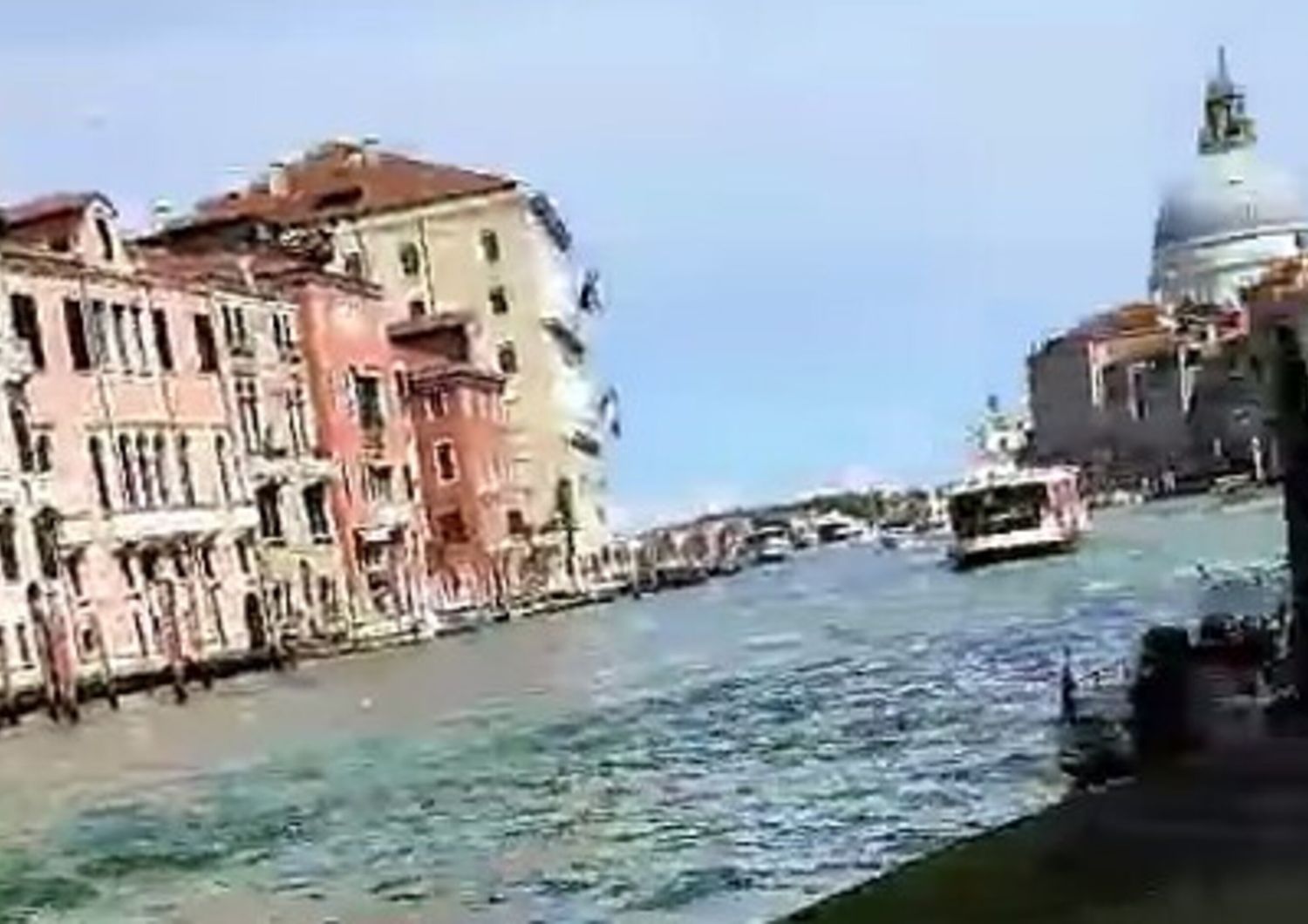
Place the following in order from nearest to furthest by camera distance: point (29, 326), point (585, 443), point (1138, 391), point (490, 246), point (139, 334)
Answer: point (29, 326)
point (139, 334)
point (585, 443)
point (490, 246)
point (1138, 391)

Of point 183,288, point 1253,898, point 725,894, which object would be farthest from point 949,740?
point 183,288

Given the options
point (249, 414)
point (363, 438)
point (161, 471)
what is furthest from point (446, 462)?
point (161, 471)

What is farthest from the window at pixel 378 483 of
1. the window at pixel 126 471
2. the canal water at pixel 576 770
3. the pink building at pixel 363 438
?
the window at pixel 126 471

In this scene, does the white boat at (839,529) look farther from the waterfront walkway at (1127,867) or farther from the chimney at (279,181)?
the waterfront walkway at (1127,867)

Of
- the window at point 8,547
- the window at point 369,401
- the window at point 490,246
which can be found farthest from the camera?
the window at point 369,401

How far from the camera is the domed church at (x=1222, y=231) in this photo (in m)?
12.8

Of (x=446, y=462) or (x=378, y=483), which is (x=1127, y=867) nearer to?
(x=378, y=483)

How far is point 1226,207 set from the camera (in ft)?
44.1

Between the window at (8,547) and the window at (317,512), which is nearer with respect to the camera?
the window at (8,547)

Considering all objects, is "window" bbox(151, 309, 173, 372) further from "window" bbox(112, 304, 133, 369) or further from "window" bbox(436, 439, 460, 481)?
"window" bbox(436, 439, 460, 481)

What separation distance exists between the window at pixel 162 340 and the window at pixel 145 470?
0.28 metres

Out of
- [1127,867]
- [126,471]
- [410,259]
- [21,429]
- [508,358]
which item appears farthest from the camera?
[508,358]

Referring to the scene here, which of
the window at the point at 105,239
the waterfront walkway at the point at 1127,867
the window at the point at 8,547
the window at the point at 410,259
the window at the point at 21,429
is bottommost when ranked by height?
the waterfront walkway at the point at 1127,867

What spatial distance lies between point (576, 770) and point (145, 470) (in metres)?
4.29
